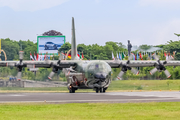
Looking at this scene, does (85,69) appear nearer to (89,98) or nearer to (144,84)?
(89,98)

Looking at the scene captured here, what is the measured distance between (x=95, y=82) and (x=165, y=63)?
1226 centimetres

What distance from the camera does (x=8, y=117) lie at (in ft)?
56.0

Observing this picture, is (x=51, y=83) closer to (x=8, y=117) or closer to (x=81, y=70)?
(x=81, y=70)

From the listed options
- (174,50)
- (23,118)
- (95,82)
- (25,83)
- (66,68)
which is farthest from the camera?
(174,50)

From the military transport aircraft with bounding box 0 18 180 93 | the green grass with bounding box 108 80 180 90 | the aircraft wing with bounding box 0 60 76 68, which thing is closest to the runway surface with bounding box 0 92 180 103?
the military transport aircraft with bounding box 0 18 180 93

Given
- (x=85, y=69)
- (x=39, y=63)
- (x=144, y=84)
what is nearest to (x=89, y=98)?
(x=85, y=69)

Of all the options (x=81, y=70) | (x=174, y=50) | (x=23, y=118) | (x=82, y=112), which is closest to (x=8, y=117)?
(x=23, y=118)

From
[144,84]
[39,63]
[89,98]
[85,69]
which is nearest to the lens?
[89,98]

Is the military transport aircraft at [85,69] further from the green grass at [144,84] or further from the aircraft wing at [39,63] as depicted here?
the green grass at [144,84]

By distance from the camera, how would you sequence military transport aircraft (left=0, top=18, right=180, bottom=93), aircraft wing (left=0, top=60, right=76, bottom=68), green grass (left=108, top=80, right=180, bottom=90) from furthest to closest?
green grass (left=108, top=80, right=180, bottom=90), aircraft wing (left=0, top=60, right=76, bottom=68), military transport aircraft (left=0, top=18, right=180, bottom=93)

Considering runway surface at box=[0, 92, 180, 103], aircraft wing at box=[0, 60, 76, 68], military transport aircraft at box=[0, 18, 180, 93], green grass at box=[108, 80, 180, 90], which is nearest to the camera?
runway surface at box=[0, 92, 180, 103]

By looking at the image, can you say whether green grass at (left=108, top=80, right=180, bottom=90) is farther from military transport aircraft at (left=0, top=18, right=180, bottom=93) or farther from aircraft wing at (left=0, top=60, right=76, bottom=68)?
aircraft wing at (left=0, top=60, right=76, bottom=68)

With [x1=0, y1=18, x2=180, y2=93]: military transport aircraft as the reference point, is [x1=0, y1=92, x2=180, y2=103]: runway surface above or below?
below

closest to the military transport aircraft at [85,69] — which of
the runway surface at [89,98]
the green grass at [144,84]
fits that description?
the runway surface at [89,98]
